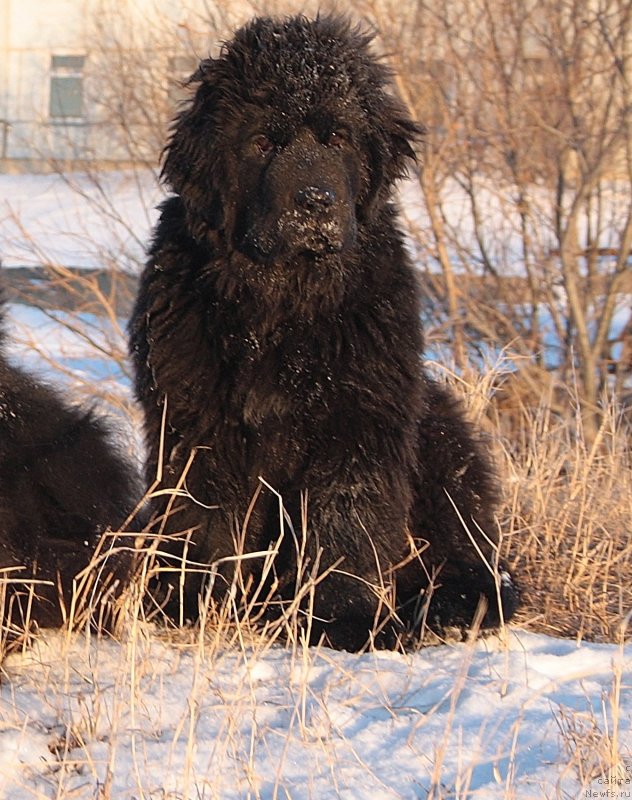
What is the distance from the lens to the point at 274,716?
2.98m

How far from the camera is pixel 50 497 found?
12.0 feet

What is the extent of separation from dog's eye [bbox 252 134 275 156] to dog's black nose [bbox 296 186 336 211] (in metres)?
0.27

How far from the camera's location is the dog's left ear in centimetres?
398

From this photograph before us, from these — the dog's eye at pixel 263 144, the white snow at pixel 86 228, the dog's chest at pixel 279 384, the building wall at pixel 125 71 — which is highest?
the building wall at pixel 125 71

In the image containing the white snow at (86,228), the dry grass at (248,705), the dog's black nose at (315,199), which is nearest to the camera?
the dry grass at (248,705)

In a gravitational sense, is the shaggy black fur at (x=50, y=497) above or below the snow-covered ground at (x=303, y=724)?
above

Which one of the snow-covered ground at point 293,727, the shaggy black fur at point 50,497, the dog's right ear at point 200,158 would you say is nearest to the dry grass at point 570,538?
the snow-covered ground at point 293,727

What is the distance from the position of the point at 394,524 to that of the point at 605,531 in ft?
4.70

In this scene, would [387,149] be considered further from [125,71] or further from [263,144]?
[125,71]

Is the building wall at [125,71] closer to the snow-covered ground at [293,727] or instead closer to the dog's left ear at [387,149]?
the dog's left ear at [387,149]

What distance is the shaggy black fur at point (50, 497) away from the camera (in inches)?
135

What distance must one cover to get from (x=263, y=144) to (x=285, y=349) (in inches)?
28.2

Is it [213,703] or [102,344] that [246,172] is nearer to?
[213,703]

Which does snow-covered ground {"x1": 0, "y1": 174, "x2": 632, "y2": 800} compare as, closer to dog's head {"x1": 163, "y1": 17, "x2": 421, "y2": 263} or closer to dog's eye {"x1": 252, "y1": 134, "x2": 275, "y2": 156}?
dog's head {"x1": 163, "y1": 17, "x2": 421, "y2": 263}
